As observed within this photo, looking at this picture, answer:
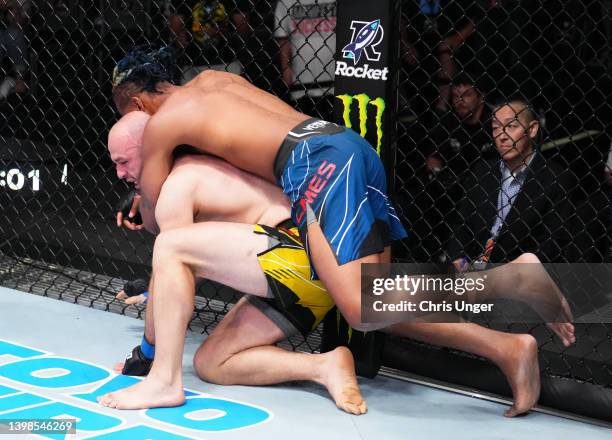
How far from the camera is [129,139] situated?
95.6 inches

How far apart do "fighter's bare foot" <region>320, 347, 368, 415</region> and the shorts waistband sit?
47cm

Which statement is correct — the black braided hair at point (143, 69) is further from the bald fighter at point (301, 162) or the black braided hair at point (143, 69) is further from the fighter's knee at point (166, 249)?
the fighter's knee at point (166, 249)

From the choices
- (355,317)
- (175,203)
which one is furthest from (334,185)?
(175,203)

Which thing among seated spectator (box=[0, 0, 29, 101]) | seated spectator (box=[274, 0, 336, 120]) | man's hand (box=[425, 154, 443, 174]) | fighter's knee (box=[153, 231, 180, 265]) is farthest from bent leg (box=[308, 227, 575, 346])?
seated spectator (box=[0, 0, 29, 101])

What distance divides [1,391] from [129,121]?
2.43 feet

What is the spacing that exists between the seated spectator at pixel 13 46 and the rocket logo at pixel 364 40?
9.16 ft

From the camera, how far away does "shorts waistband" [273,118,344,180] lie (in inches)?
89.8

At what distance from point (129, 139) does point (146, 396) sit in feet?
2.15

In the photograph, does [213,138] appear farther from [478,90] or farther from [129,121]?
[478,90]

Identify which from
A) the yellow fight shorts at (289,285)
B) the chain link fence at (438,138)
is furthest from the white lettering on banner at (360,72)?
the yellow fight shorts at (289,285)

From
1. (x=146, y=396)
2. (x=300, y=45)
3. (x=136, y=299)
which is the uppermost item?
(x=300, y=45)

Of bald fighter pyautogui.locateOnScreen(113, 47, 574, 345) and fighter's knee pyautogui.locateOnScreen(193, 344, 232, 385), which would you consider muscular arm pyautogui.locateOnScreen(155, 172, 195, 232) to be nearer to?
bald fighter pyautogui.locateOnScreen(113, 47, 574, 345)

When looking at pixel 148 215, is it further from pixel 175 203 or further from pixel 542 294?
pixel 542 294

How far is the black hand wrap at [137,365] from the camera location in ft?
8.07
